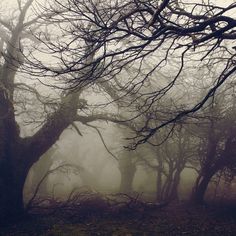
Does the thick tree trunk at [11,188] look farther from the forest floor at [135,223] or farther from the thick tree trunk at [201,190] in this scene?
the thick tree trunk at [201,190]

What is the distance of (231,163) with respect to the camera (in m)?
14.8

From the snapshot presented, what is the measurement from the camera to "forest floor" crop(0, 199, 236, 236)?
1115cm

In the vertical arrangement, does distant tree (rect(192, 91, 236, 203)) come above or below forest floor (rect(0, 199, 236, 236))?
above

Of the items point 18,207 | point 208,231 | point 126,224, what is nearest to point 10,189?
point 18,207

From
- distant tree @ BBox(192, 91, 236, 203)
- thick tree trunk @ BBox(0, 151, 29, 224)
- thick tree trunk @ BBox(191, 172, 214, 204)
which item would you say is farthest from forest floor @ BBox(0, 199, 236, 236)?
distant tree @ BBox(192, 91, 236, 203)

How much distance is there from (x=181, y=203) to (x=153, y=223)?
14.7 ft

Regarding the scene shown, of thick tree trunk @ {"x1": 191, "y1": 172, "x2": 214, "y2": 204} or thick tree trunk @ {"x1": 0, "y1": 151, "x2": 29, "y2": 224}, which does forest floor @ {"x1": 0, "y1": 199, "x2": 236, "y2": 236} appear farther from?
thick tree trunk @ {"x1": 191, "y1": 172, "x2": 214, "y2": 204}

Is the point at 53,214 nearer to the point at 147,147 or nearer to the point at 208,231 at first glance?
the point at 208,231

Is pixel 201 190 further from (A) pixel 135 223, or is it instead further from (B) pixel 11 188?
(B) pixel 11 188

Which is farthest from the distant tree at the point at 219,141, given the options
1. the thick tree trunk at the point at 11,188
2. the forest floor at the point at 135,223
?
the thick tree trunk at the point at 11,188

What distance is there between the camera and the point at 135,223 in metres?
12.3

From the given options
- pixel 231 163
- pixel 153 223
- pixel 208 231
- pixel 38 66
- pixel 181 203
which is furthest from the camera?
pixel 181 203

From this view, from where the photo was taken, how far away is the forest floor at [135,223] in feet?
36.6

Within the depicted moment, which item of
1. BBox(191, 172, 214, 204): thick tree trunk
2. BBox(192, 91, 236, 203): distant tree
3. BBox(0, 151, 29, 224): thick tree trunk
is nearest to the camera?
BBox(0, 151, 29, 224): thick tree trunk
